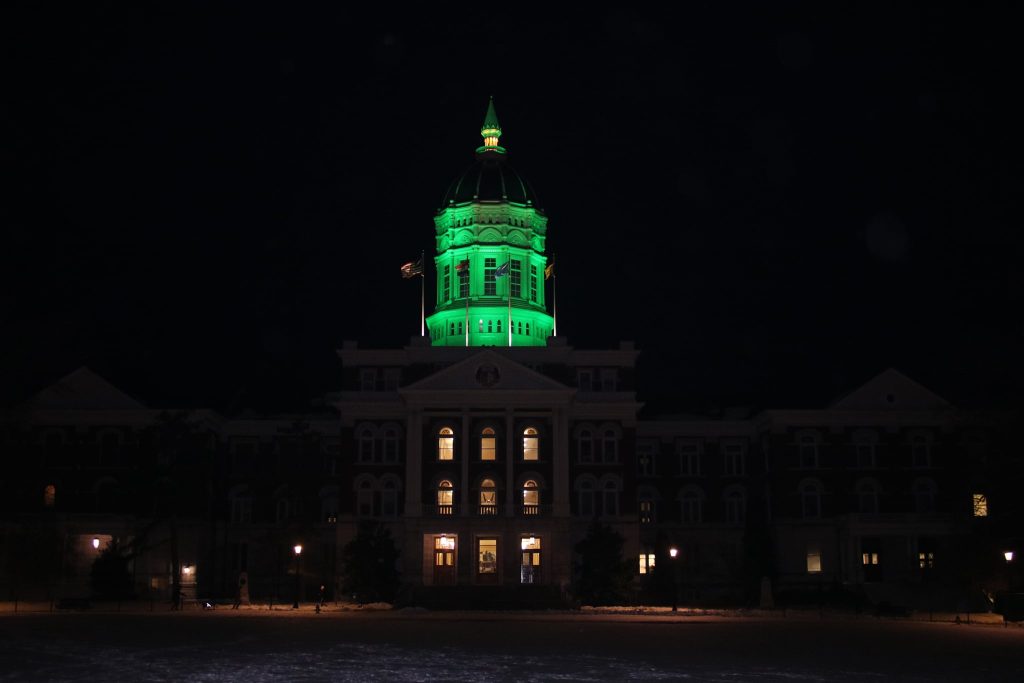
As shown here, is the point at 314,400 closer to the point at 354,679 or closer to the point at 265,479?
the point at 265,479

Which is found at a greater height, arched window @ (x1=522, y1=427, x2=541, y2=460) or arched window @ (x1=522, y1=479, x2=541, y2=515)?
arched window @ (x1=522, y1=427, x2=541, y2=460)

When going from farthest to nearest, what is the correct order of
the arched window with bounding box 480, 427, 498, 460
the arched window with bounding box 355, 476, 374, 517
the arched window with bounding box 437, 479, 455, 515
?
the arched window with bounding box 355, 476, 374, 517 < the arched window with bounding box 480, 427, 498, 460 < the arched window with bounding box 437, 479, 455, 515

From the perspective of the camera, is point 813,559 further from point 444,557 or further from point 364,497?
point 364,497

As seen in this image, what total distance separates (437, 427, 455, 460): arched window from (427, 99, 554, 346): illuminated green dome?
11.5 m

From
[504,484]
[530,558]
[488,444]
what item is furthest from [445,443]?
[530,558]

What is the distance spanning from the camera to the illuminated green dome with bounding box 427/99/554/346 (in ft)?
282

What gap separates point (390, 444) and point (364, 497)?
3.60m

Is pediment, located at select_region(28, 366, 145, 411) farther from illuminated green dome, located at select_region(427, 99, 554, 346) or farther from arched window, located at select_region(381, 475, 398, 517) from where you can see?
illuminated green dome, located at select_region(427, 99, 554, 346)

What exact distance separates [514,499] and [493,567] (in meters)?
4.26

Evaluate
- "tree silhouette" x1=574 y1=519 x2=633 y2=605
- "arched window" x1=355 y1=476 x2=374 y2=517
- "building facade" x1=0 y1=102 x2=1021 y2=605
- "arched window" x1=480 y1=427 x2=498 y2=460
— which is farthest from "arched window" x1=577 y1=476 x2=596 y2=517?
"arched window" x1=355 y1=476 x2=374 y2=517

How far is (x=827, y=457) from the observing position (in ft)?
252

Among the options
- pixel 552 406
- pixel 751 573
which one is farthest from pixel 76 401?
pixel 751 573

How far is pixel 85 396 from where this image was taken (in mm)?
76750

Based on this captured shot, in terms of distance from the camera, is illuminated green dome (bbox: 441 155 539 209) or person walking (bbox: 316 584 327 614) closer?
person walking (bbox: 316 584 327 614)
